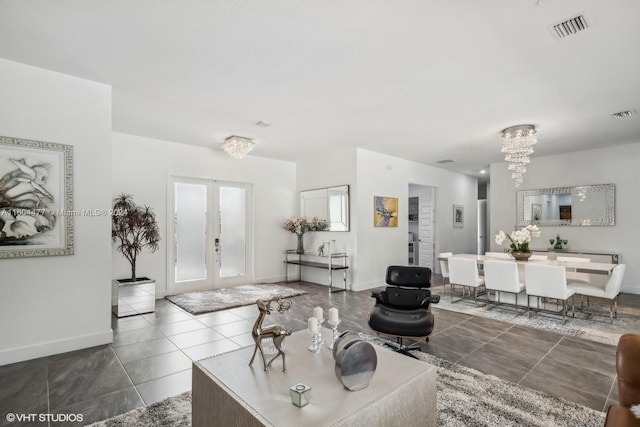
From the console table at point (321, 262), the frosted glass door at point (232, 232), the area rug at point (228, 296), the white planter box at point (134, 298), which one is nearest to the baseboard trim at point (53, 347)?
the white planter box at point (134, 298)

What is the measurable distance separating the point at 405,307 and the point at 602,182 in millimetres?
5889

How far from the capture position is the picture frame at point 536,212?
7561 mm

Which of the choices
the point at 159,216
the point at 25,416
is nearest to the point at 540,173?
the point at 159,216

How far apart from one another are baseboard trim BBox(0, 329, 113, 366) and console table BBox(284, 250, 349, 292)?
3906 millimetres

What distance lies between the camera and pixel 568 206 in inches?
281

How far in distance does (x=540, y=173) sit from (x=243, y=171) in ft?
22.4

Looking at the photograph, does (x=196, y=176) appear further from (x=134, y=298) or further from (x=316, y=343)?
(x=316, y=343)

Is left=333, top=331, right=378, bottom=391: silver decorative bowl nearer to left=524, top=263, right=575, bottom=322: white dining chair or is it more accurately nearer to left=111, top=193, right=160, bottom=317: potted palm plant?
left=524, top=263, right=575, bottom=322: white dining chair

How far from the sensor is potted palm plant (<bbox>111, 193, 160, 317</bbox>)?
16.2 ft

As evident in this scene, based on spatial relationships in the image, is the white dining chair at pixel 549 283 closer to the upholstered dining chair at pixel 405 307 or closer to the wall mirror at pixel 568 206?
the upholstered dining chair at pixel 405 307

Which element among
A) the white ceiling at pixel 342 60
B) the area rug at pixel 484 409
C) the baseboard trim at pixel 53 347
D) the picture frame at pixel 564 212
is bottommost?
the area rug at pixel 484 409

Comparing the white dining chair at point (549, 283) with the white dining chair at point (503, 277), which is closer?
the white dining chair at point (549, 283)

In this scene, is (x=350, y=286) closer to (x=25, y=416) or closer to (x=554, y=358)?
(x=554, y=358)

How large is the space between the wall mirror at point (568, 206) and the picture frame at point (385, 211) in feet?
10.2
